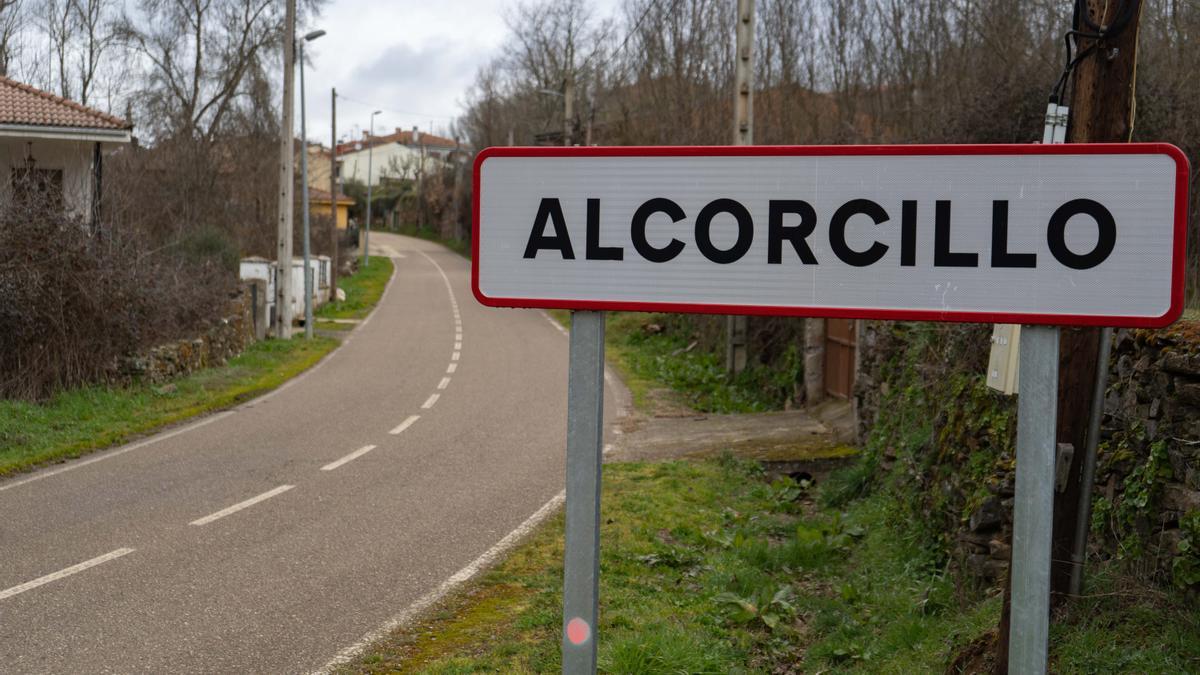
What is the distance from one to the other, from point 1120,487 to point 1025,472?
3881 millimetres

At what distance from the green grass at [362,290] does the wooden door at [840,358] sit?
16.9m

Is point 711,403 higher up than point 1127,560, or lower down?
lower down

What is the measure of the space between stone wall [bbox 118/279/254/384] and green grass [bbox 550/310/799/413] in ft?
23.6

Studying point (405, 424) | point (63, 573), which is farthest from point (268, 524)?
point (405, 424)

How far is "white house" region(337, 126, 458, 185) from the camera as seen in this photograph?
104 m

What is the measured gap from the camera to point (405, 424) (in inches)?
576

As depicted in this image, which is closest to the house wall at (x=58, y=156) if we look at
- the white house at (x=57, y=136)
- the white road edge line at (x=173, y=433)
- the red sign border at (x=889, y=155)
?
the white house at (x=57, y=136)

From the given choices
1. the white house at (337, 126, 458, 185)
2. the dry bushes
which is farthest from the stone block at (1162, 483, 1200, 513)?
the white house at (337, 126, 458, 185)

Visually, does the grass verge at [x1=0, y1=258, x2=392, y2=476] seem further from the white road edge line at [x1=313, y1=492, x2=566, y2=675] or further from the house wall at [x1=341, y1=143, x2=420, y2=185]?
the house wall at [x1=341, y1=143, x2=420, y2=185]

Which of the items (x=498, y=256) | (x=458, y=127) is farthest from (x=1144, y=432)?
(x=458, y=127)

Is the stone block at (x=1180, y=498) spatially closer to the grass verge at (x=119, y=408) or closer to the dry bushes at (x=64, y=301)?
the grass verge at (x=119, y=408)

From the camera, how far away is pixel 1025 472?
1.97m

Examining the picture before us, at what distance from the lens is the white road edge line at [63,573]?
23.3ft

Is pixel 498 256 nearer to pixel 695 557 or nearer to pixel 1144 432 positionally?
pixel 1144 432
